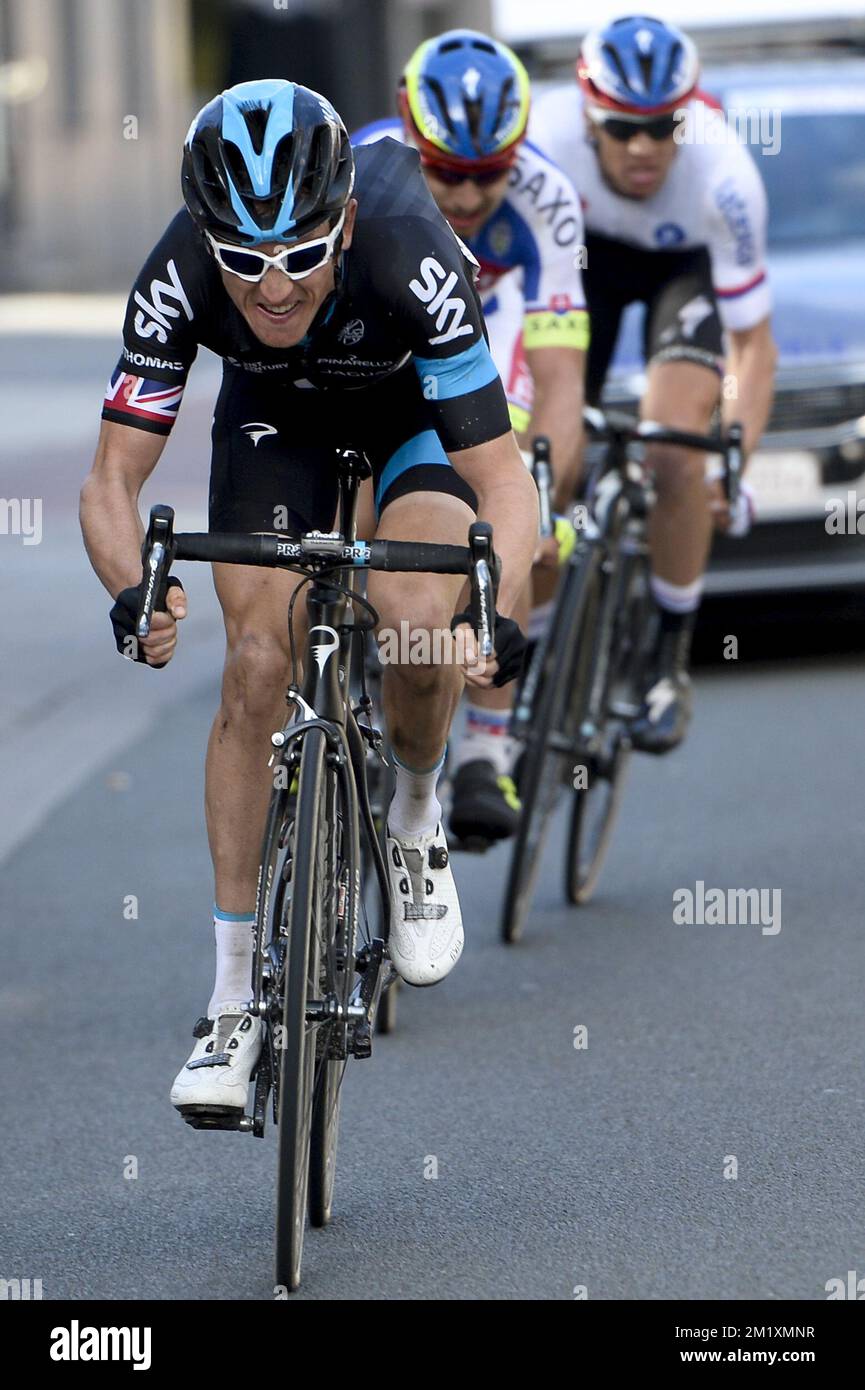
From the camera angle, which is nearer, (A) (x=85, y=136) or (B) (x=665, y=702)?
(B) (x=665, y=702)

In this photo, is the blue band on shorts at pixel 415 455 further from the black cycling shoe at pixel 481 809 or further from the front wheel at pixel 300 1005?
the black cycling shoe at pixel 481 809

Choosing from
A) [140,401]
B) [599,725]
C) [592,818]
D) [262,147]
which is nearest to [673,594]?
[599,725]

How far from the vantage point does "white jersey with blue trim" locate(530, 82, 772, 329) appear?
7266 mm

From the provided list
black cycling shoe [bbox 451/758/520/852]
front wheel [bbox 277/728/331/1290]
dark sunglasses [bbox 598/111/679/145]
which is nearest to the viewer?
front wheel [bbox 277/728/331/1290]

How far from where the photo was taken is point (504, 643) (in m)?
3.93

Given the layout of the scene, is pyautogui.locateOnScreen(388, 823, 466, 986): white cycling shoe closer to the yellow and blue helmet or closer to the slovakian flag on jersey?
the slovakian flag on jersey

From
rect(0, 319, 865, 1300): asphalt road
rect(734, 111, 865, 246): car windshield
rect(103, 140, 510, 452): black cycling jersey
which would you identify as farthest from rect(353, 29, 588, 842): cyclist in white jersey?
rect(734, 111, 865, 246): car windshield

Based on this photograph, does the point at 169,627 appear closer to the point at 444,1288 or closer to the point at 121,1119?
the point at 444,1288

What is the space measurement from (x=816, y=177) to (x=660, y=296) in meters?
3.85

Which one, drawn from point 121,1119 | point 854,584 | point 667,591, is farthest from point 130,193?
point 121,1119

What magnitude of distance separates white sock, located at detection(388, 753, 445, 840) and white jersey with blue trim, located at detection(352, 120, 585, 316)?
2.07 metres

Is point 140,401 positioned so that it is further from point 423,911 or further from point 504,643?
point 423,911

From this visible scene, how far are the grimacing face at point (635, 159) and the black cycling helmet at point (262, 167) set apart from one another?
10.2ft

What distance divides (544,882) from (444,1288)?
325cm
